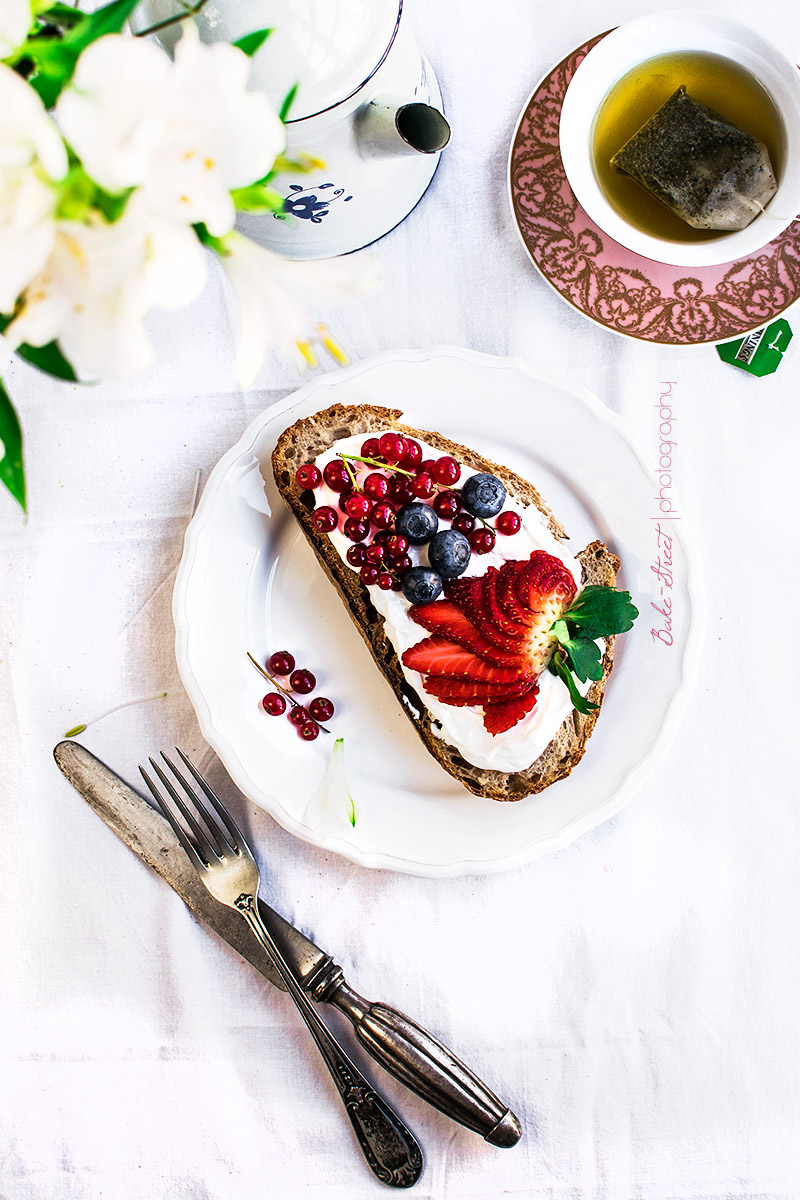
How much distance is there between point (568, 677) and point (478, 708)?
0.42ft

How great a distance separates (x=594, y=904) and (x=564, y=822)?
17 centimetres

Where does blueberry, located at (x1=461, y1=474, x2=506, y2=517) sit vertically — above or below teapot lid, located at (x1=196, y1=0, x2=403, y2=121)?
below

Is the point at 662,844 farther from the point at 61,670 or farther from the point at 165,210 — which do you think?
the point at 165,210

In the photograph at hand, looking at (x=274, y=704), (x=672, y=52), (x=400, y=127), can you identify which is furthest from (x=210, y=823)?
(x=672, y=52)

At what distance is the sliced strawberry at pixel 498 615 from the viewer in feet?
3.76

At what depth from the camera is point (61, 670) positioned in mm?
1413

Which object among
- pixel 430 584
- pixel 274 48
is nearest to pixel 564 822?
pixel 430 584

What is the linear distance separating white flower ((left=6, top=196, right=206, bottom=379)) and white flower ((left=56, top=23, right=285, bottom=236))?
0.06 ft

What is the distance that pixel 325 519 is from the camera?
1.23 meters

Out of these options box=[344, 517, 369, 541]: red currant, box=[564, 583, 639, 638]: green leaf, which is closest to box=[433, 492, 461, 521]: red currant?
box=[344, 517, 369, 541]: red currant

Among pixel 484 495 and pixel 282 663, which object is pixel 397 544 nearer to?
pixel 484 495

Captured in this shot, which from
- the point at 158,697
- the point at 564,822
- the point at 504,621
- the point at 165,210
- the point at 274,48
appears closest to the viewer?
the point at 165,210

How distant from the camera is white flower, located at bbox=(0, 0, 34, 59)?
0.47 metres

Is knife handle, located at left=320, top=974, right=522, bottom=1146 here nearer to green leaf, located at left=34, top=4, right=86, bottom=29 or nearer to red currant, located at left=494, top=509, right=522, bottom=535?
red currant, located at left=494, top=509, right=522, bottom=535
